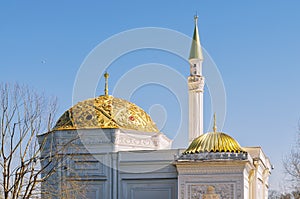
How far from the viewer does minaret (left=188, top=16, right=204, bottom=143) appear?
101 ft

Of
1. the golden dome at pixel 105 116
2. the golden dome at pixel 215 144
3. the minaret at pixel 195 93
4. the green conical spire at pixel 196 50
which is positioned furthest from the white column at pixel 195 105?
the golden dome at pixel 215 144

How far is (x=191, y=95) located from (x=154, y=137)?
136 inches

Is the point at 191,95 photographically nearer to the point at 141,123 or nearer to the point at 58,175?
the point at 141,123

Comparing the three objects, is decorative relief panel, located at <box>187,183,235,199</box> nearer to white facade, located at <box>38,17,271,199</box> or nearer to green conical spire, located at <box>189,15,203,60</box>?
white facade, located at <box>38,17,271,199</box>

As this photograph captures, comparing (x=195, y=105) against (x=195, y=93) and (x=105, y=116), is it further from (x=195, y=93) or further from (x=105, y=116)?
(x=105, y=116)

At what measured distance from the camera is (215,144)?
78.3ft

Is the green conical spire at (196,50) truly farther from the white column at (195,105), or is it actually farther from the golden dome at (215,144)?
the golden dome at (215,144)

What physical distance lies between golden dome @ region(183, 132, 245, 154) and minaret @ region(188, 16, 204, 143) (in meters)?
5.95

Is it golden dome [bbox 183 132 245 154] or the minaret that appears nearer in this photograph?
golden dome [bbox 183 132 245 154]

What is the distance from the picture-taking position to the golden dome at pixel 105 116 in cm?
2884

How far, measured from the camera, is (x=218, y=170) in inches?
922

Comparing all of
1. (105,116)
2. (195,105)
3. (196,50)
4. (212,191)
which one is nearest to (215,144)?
(212,191)

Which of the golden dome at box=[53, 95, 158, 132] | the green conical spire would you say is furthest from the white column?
the golden dome at box=[53, 95, 158, 132]

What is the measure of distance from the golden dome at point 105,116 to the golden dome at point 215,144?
5593 millimetres
